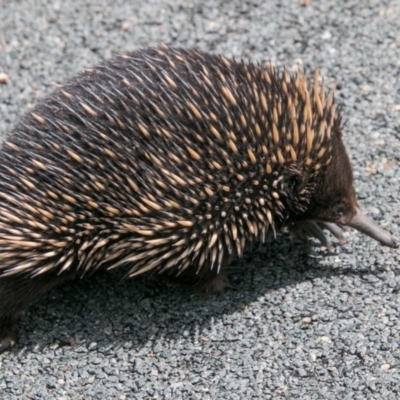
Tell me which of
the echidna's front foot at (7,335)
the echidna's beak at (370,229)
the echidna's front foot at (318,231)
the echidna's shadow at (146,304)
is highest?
the echidna's beak at (370,229)

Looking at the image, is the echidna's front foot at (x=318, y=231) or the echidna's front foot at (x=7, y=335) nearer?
the echidna's front foot at (x=7, y=335)

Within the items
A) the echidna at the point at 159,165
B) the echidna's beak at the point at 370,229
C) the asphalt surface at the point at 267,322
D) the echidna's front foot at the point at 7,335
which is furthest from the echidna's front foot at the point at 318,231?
the echidna's front foot at the point at 7,335

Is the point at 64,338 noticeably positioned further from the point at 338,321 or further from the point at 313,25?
Result: the point at 313,25

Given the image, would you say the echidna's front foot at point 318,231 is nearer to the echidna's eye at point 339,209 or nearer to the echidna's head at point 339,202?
the echidna's head at point 339,202

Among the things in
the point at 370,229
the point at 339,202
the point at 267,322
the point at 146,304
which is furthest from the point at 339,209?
the point at 146,304

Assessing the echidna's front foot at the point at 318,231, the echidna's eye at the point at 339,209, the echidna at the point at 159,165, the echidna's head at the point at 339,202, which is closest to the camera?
the echidna at the point at 159,165

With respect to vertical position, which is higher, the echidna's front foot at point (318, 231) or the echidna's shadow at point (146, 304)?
the echidna's front foot at point (318, 231)

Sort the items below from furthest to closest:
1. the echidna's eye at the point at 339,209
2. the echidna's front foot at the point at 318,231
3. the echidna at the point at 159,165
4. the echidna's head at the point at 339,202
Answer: the echidna's front foot at the point at 318,231
the echidna's eye at the point at 339,209
the echidna's head at the point at 339,202
the echidna at the point at 159,165
